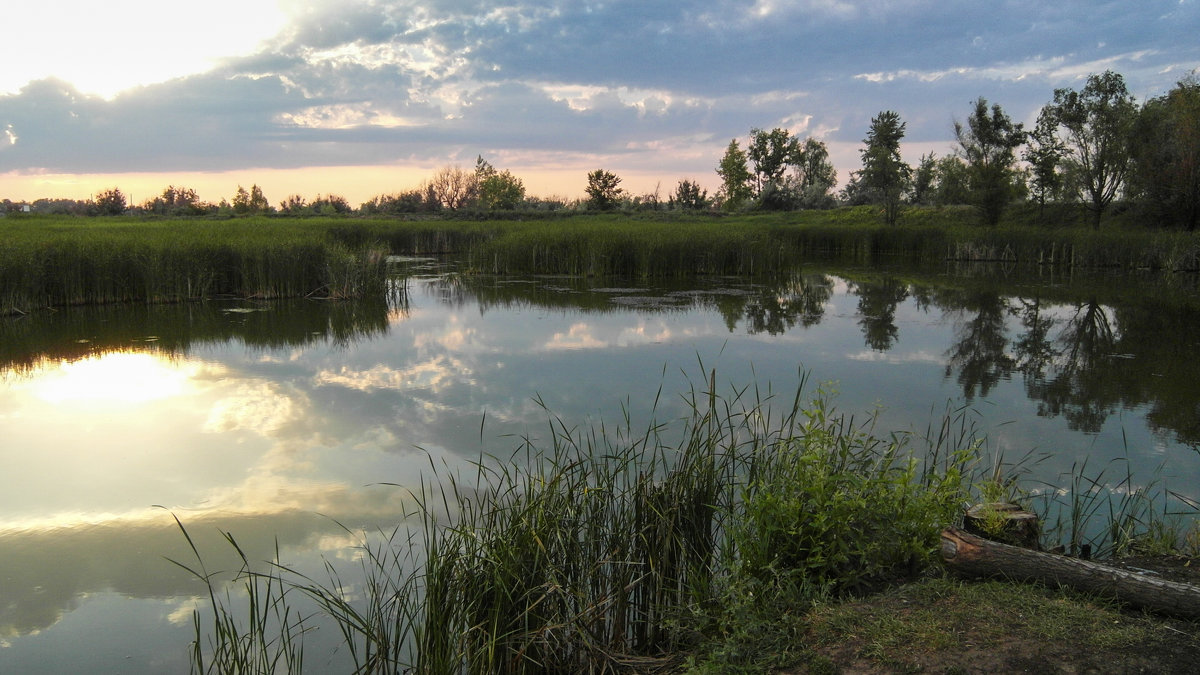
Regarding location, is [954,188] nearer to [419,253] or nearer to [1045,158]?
[1045,158]

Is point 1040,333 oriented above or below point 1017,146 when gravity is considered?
below

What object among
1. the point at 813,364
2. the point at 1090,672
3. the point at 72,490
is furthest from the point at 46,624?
the point at 813,364

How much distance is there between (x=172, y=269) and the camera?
1241 cm

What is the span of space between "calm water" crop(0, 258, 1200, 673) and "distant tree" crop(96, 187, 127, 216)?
119 ft

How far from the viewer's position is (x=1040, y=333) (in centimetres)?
1015

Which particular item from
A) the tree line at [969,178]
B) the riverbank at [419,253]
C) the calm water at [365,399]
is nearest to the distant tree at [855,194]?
the tree line at [969,178]

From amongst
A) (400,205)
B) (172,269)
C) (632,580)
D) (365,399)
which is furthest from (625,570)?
(400,205)

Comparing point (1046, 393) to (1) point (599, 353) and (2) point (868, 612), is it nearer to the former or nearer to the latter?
(1) point (599, 353)

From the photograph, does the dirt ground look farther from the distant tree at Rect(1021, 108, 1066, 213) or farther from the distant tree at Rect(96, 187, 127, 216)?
the distant tree at Rect(96, 187, 127, 216)

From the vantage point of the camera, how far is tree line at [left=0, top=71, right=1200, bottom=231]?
1004 inches

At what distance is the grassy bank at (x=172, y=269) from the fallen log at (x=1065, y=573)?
492 inches

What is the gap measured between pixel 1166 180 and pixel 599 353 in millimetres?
26259

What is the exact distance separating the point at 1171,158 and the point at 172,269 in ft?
100.0

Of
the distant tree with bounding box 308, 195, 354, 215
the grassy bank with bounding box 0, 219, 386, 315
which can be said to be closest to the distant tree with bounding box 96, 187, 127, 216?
the distant tree with bounding box 308, 195, 354, 215
